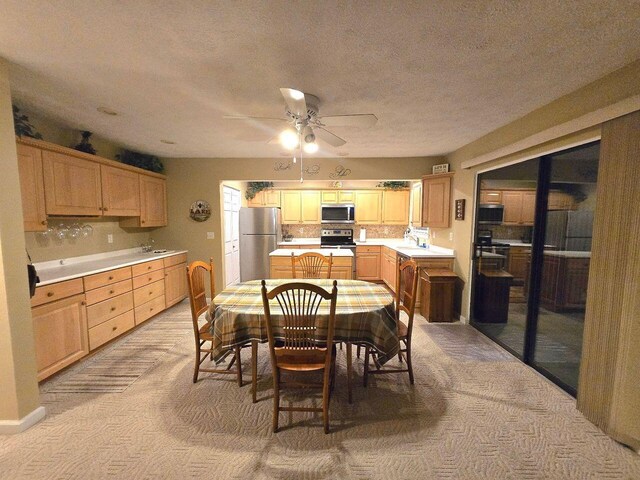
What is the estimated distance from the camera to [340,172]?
14.7 ft

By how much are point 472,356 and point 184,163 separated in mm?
4888

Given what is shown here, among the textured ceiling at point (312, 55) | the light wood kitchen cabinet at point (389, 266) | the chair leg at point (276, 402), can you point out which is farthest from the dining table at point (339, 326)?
the light wood kitchen cabinet at point (389, 266)

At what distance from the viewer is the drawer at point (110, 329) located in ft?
9.10

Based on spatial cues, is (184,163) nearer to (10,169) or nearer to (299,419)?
(10,169)

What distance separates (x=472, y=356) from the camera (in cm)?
284

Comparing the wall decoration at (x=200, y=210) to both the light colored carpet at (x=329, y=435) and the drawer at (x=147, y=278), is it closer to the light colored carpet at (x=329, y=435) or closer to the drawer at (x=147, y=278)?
the drawer at (x=147, y=278)

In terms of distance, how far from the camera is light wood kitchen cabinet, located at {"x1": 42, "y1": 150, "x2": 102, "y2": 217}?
8.60 feet

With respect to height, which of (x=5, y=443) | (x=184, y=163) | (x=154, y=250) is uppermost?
(x=184, y=163)

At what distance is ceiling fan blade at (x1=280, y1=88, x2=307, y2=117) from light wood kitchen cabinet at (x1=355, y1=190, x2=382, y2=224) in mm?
4309

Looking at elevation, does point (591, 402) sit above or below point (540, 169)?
below

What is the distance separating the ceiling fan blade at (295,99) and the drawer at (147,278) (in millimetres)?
2954

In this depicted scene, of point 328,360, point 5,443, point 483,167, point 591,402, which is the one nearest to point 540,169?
point 483,167

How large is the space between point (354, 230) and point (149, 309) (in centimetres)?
437

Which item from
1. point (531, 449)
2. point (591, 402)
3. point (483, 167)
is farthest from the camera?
point (483, 167)
